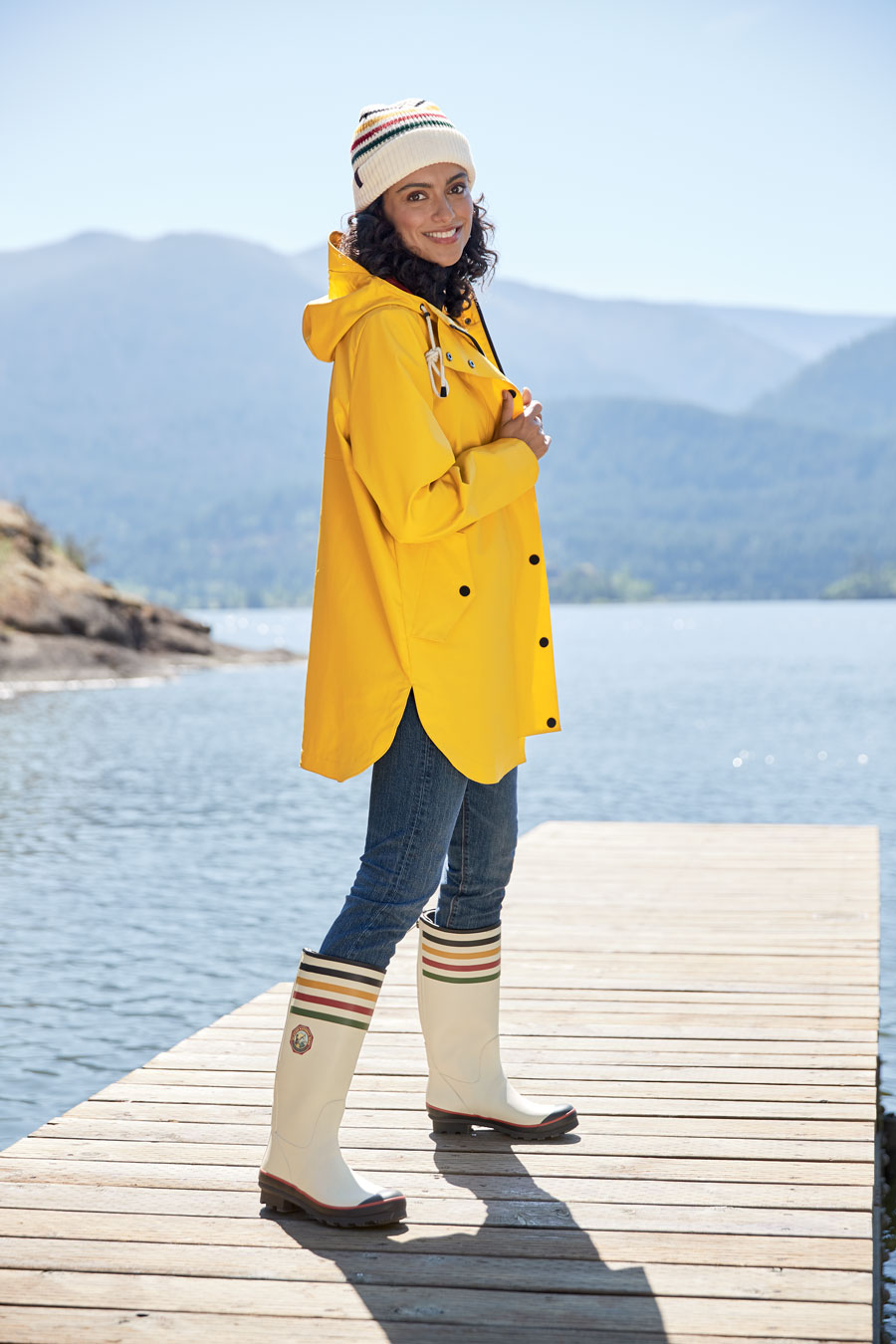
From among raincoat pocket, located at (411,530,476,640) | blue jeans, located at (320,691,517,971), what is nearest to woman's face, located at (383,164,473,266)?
raincoat pocket, located at (411,530,476,640)

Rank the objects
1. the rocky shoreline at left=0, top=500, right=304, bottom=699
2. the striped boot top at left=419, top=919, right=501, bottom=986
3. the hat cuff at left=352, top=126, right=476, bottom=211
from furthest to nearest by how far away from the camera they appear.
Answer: the rocky shoreline at left=0, top=500, right=304, bottom=699
the striped boot top at left=419, top=919, right=501, bottom=986
the hat cuff at left=352, top=126, right=476, bottom=211

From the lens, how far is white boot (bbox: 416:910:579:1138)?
105 inches

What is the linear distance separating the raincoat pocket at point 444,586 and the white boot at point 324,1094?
1.87ft

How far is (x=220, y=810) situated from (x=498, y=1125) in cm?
1004

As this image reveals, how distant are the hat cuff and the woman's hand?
40 cm

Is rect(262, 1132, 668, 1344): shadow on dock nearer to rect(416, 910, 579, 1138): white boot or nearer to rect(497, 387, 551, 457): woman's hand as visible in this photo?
rect(416, 910, 579, 1138): white boot

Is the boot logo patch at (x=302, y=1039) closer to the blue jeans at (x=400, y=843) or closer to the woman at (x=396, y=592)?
the woman at (x=396, y=592)

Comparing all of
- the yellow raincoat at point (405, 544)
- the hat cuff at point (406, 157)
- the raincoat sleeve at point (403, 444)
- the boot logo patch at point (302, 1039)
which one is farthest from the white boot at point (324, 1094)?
the hat cuff at point (406, 157)

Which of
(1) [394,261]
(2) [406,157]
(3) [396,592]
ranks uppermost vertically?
(2) [406,157]

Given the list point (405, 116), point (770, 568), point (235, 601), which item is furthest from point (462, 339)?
point (770, 568)

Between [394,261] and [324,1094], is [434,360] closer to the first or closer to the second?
[394,261]

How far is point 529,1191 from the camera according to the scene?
2.46 m

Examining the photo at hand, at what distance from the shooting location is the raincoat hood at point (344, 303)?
2324 mm

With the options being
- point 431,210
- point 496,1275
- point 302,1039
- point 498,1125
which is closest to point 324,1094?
point 302,1039
